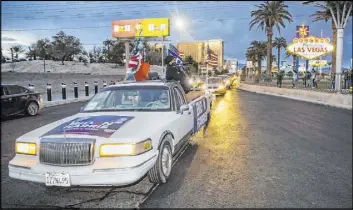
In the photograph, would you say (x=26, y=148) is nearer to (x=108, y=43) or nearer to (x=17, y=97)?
(x=17, y=97)

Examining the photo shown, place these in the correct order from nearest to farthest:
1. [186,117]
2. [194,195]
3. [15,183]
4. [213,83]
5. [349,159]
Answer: [194,195] < [15,183] < [349,159] < [186,117] < [213,83]

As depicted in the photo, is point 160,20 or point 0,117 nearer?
point 0,117

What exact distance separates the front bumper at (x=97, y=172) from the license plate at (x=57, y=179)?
0.12 ft

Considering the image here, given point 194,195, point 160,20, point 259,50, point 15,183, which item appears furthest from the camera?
point 259,50

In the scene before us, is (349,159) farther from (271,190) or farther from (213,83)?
(213,83)

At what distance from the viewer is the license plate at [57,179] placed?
371 cm

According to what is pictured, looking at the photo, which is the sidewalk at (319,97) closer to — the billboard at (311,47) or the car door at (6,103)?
the billboard at (311,47)

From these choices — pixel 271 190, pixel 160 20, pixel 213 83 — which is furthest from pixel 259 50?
pixel 271 190

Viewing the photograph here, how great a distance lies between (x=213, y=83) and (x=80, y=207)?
69.8 ft

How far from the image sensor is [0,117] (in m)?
11.6

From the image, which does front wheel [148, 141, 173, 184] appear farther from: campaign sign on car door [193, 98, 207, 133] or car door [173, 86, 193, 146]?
campaign sign on car door [193, 98, 207, 133]

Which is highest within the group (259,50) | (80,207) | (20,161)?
(259,50)

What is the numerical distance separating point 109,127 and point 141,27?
48.5m

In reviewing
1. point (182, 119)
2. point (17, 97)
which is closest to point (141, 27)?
point (17, 97)
